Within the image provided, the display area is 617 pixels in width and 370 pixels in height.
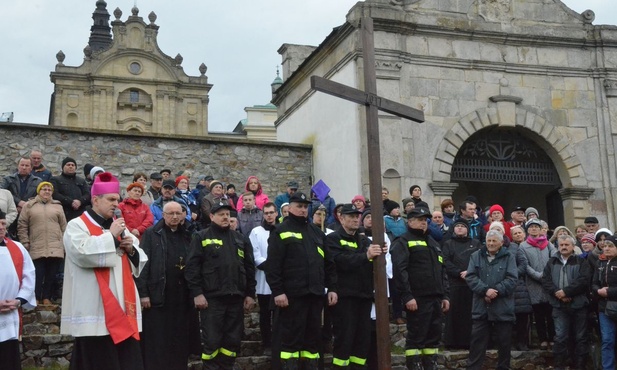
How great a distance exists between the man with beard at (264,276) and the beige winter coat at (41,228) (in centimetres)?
259

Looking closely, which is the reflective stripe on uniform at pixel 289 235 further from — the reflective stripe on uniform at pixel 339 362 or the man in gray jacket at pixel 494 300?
the man in gray jacket at pixel 494 300

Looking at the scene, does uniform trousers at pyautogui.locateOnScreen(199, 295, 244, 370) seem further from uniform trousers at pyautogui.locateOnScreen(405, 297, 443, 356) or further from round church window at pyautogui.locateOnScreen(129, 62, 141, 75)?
round church window at pyautogui.locateOnScreen(129, 62, 141, 75)

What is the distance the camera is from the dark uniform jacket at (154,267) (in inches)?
310

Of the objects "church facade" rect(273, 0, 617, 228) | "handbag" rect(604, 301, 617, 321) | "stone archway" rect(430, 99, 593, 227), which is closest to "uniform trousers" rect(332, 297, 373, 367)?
"handbag" rect(604, 301, 617, 321)

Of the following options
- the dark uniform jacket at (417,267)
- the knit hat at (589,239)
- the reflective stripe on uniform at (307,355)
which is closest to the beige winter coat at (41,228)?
the reflective stripe on uniform at (307,355)

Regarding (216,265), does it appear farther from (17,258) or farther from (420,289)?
(420,289)

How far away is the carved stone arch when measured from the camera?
15836 mm

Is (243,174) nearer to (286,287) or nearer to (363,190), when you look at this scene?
(363,190)

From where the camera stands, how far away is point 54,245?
9906mm

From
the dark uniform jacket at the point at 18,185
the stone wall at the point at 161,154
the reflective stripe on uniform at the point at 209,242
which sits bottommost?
the reflective stripe on uniform at the point at 209,242

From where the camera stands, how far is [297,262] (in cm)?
801

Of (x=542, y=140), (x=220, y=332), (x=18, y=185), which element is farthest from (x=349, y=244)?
(x=542, y=140)

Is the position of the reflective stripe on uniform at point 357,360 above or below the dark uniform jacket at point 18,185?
below

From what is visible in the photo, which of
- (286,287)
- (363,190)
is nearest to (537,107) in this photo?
(363,190)
